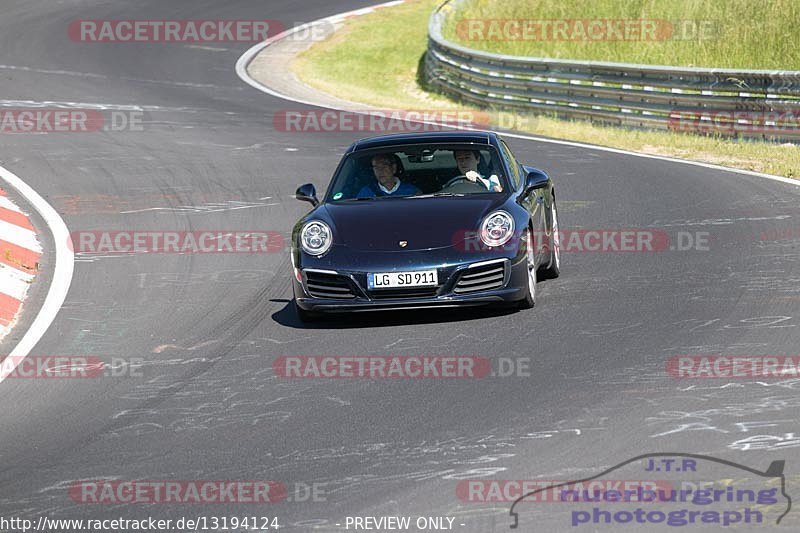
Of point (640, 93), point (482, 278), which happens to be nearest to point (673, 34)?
point (640, 93)

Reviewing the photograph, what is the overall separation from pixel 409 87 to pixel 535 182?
18.8 m

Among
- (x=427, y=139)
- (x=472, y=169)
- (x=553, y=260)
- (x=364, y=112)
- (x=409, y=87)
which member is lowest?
(x=409, y=87)

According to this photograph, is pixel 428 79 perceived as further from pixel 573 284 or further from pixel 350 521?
pixel 350 521

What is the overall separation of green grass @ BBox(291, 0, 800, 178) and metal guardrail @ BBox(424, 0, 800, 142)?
301 mm

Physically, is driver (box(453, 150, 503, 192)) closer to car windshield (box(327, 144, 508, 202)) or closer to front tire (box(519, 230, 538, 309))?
car windshield (box(327, 144, 508, 202))

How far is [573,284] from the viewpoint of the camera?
1044cm

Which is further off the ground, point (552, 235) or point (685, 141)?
point (552, 235)

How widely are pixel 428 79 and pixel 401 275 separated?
1984cm

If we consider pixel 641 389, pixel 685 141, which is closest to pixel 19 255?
pixel 641 389

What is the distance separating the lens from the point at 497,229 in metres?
9.46

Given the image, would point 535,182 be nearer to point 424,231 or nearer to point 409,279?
point 424,231

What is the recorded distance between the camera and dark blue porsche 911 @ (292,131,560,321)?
9156 millimetres

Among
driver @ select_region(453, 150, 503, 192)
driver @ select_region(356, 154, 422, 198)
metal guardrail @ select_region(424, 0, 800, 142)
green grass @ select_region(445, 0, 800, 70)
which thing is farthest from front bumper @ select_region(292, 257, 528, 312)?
green grass @ select_region(445, 0, 800, 70)

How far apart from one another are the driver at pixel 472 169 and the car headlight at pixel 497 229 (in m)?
0.69
